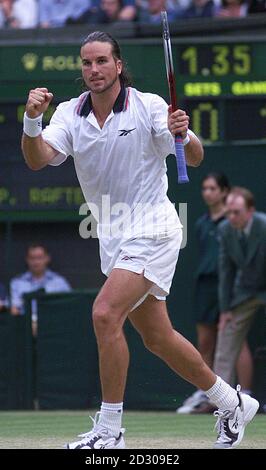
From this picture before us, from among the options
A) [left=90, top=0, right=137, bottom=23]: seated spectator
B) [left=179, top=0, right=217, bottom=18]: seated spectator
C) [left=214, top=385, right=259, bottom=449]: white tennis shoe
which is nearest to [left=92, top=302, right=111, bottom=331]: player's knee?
[left=214, top=385, right=259, bottom=449]: white tennis shoe

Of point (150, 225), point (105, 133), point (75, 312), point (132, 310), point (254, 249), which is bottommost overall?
point (75, 312)

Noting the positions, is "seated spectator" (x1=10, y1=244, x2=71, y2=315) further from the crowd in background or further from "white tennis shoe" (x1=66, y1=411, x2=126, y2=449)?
"white tennis shoe" (x1=66, y1=411, x2=126, y2=449)

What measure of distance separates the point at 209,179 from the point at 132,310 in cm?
475

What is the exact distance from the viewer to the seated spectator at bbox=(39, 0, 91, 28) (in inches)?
560

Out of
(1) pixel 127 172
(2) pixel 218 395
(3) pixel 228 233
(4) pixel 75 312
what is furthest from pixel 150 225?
(4) pixel 75 312

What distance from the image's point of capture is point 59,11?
47.3 ft

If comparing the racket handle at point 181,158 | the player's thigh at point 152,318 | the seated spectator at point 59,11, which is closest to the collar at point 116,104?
the racket handle at point 181,158

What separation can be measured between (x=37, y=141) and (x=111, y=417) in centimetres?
163

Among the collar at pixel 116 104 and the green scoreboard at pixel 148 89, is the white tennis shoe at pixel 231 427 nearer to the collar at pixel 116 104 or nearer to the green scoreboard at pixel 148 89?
the collar at pixel 116 104

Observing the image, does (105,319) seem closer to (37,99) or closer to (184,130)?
(184,130)

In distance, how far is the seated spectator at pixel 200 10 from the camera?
1393cm

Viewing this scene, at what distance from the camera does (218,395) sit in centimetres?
759

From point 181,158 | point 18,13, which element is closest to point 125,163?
point 181,158

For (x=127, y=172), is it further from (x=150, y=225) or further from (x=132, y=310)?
(x=132, y=310)
